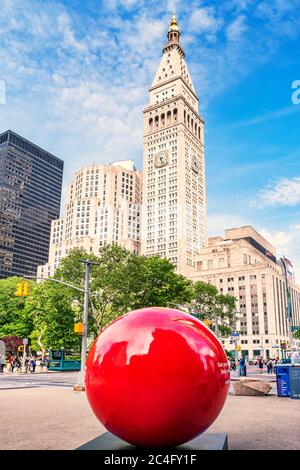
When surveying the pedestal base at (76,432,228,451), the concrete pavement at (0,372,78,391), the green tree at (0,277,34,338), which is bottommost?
the concrete pavement at (0,372,78,391)

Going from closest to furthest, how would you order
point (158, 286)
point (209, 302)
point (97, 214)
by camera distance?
point (158, 286) < point (209, 302) < point (97, 214)

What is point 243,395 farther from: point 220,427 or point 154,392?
point 154,392

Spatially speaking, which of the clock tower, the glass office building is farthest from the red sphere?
the glass office building

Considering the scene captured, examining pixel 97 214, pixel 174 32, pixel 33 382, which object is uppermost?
pixel 174 32

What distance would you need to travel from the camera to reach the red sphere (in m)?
5.27

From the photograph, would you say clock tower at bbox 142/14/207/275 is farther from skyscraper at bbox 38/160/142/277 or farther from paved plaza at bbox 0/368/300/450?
paved plaza at bbox 0/368/300/450

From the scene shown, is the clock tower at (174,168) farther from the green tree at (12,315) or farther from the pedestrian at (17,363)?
the pedestrian at (17,363)

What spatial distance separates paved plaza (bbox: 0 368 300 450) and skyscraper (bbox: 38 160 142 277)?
5263 inches

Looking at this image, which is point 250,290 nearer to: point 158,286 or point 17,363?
point 158,286

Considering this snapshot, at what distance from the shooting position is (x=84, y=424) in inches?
403

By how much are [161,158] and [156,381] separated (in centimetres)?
14484

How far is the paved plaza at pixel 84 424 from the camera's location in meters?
7.86

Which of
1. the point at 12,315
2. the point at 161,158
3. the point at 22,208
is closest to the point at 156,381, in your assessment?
the point at 12,315
